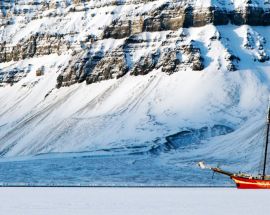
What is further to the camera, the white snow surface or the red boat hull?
the red boat hull

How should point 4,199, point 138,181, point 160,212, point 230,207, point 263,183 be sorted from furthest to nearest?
point 138,181 < point 263,183 < point 4,199 < point 230,207 < point 160,212

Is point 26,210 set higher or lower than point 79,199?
higher

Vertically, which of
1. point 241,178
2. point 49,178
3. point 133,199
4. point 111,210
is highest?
point 111,210

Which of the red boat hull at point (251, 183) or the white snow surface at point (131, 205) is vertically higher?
the white snow surface at point (131, 205)

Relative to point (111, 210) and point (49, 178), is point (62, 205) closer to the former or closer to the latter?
point (111, 210)

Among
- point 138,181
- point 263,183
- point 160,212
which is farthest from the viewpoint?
point 138,181

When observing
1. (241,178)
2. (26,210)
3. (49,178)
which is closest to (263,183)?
(241,178)

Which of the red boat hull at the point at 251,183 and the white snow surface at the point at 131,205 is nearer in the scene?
the white snow surface at the point at 131,205

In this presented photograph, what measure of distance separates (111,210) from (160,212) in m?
4.41

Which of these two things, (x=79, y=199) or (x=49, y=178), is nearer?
(x=79, y=199)

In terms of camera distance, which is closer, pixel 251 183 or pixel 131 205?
pixel 131 205

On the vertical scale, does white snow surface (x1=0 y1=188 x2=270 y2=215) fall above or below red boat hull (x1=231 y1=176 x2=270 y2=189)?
above

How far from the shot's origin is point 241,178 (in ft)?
436

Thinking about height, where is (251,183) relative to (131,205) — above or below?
below
